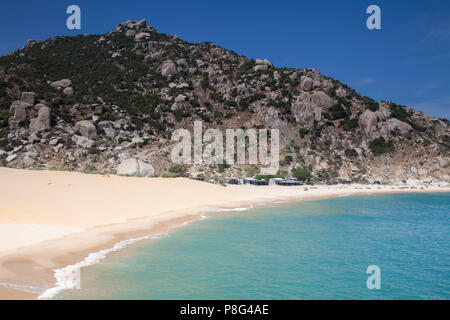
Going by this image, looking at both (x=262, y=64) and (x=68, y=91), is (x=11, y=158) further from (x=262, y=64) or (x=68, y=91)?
(x=262, y=64)

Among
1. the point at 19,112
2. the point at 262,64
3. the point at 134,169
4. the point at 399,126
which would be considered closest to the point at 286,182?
the point at 134,169

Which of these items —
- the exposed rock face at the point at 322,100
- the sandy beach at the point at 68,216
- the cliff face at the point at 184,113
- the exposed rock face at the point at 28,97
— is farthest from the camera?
the exposed rock face at the point at 322,100

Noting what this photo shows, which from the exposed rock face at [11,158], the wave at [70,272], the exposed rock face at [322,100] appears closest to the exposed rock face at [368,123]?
the exposed rock face at [322,100]

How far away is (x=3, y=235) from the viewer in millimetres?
14578

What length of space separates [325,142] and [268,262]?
8409 centimetres

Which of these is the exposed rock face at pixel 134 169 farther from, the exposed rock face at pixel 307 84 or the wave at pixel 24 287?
the exposed rock face at pixel 307 84

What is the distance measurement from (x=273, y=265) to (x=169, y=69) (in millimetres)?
104241

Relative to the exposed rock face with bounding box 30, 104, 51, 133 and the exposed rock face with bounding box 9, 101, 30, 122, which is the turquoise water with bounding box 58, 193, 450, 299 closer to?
the exposed rock face with bounding box 30, 104, 51, 133

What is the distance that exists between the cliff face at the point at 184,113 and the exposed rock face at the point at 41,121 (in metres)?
0.23

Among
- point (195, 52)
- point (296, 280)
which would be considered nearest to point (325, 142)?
point (195, 52)

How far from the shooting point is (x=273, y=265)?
43.5 ft

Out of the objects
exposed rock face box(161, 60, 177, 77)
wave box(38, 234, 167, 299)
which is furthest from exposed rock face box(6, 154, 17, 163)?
wave box(38, 234, 167, 299)

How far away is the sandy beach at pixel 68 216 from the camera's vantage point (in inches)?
449
